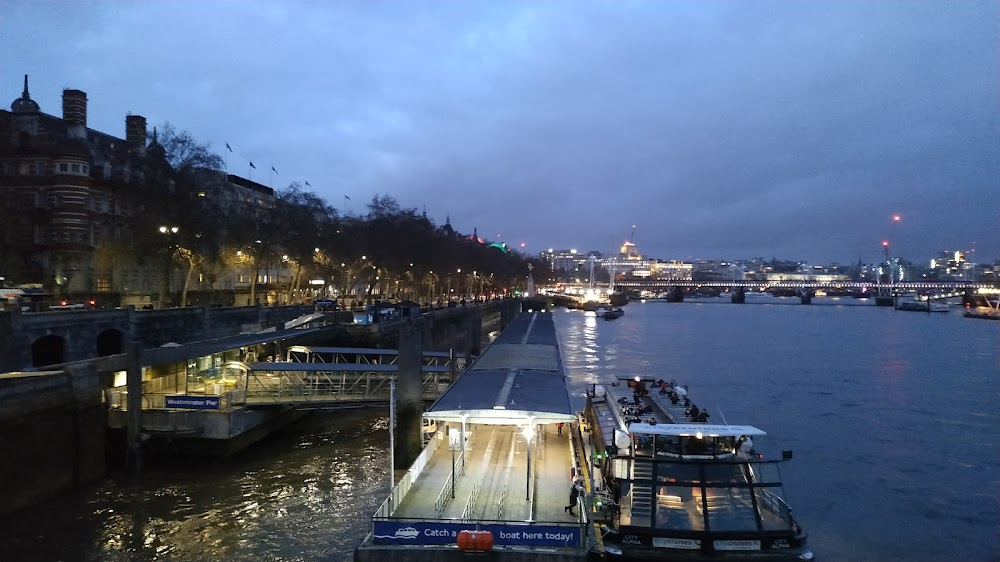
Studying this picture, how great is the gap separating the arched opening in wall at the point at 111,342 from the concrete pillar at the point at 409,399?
2465 centimetres

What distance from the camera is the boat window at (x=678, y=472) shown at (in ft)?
53.6

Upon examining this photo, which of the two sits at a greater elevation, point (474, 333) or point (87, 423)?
point (474, 333)

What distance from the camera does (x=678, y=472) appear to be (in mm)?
16500

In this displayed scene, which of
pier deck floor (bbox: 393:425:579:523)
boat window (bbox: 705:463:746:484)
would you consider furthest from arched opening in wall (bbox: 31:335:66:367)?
boat window (bbox: 705:463:746:484)

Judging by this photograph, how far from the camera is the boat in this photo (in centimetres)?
1512

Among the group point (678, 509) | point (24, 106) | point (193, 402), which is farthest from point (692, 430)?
point (24, 106)

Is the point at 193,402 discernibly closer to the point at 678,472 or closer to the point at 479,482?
the point at 479,482

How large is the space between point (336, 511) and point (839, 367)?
49.6 metres

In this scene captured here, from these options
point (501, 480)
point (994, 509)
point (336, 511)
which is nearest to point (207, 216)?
point (336, 511)

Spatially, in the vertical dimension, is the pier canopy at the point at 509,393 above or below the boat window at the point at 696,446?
above

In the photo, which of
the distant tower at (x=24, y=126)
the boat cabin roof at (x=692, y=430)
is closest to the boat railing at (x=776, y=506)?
the boat cabin roof at (x=692, y=430)

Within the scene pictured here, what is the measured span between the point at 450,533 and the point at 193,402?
56.8 feet

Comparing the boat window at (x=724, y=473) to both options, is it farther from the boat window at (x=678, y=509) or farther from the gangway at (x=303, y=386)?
the gangway at (x=303, y=386)

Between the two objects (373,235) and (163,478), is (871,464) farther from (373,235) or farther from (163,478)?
(373,235)
